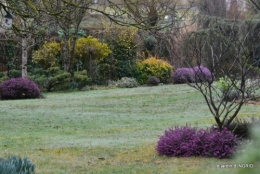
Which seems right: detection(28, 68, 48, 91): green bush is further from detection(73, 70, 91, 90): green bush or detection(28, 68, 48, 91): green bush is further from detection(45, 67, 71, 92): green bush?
detection(73, 70, 91, 90): green bush

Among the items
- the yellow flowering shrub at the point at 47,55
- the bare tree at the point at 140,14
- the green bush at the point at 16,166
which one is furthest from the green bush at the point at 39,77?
the green bush at the point at 16,166

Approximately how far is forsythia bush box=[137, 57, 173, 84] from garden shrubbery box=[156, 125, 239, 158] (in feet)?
57.9

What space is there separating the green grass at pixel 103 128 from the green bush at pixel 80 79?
159 centimetres

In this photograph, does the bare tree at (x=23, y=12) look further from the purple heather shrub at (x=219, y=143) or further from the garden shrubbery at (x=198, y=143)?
the purple heather shrub at (x=219, y=143)

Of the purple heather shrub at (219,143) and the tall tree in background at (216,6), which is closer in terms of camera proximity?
the purple heather shrub at (219,143)

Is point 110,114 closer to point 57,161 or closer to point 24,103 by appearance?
point 24,103

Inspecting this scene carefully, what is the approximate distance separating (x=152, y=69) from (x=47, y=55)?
6036 mm

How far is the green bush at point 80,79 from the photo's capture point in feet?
76.1

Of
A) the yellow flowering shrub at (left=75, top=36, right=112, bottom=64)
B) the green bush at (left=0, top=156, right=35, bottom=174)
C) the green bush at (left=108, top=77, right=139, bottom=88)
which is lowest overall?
the green bush at (left=0, top=156, right=35, bottom=174)

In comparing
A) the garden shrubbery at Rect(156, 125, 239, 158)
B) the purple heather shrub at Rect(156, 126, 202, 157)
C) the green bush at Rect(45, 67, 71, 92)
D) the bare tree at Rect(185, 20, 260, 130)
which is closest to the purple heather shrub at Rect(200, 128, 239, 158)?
the garden shrubbery at Rect(156, 125, 239, 158)

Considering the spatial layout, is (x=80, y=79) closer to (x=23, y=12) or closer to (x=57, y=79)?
(x=57, y=79)

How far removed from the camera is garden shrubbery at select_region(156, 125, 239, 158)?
24.6 feet

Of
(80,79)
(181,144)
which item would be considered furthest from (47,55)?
(181,144)

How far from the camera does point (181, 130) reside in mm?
8078
